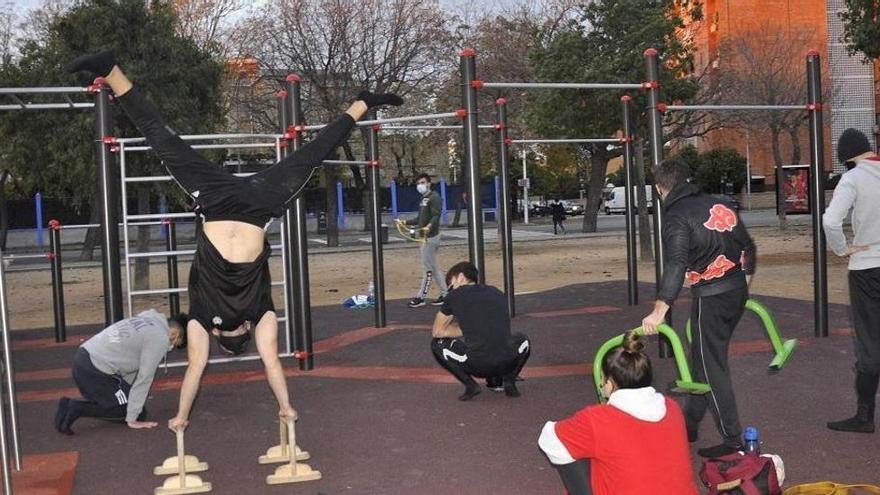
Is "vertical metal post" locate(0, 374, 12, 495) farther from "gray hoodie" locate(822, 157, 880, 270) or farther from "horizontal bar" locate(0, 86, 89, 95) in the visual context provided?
"gray hoodie" locate(822, 157, 880, 270)

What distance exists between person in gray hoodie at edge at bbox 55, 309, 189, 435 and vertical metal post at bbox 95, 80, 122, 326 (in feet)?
5.29

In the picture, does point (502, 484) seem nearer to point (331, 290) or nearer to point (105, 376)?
point (105, 376)

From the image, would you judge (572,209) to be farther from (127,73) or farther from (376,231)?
(376,231)

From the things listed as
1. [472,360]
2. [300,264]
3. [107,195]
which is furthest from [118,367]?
[472,360]

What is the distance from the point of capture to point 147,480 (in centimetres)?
570

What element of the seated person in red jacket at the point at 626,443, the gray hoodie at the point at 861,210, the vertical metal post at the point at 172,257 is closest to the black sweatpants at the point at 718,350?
the gray hoodie at the point at 861,210

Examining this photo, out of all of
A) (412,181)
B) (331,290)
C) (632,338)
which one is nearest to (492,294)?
(632,338)

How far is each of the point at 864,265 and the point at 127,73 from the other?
1786 centimetres

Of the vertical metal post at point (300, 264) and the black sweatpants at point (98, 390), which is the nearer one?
the black sweatpants at point (98, 390)

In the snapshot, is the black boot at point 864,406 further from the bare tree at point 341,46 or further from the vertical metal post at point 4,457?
the bare tree at point 341,46

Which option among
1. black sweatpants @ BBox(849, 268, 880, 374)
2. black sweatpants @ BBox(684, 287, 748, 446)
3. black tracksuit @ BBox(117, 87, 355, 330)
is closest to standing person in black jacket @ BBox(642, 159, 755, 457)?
→ black sweatpants @ BBox(684, 287, 748, 446)

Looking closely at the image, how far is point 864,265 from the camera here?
237 inches

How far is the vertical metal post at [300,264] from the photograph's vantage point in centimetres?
887

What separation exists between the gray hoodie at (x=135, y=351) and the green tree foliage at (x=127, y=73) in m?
13.8
